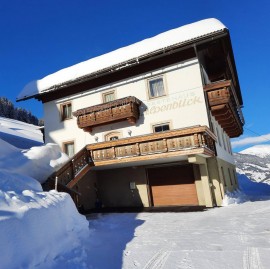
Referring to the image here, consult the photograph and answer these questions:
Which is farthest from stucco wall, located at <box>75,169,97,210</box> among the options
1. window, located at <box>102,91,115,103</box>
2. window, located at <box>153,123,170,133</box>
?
window, located at <box>153,123,170,133</box>

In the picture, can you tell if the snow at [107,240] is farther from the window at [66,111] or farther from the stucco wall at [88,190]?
the window at [66,111]

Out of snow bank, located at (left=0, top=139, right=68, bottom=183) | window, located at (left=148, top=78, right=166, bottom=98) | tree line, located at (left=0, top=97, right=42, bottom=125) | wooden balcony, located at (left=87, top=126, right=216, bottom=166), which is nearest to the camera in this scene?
snow bank, located at (left=0, top=139, right=68, bottom=183)

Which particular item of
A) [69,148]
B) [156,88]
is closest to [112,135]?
[69,148]

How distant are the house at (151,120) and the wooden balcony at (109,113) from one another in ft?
0.20

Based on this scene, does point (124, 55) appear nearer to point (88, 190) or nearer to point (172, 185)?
point (172, 185)

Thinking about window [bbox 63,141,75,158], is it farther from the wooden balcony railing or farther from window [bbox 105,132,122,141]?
the wooden balcony railing

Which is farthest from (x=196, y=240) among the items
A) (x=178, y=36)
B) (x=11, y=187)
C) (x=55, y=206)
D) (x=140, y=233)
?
(x=178, y=36)

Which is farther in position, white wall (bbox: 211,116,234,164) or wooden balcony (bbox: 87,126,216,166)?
white wall (bbox: 211,116,234,164)

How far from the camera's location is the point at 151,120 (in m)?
15.9

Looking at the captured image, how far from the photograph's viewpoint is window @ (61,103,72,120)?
63.4ft

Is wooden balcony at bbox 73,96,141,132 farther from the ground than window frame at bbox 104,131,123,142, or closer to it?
farther from the ground

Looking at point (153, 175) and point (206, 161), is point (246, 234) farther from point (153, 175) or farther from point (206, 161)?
point (153, 175)

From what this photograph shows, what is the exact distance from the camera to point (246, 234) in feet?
23.8

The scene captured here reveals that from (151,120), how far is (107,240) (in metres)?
9.39
